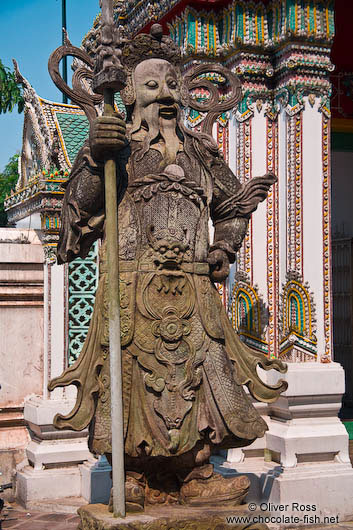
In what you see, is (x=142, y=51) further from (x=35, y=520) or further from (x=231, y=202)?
(x=35, y=520)

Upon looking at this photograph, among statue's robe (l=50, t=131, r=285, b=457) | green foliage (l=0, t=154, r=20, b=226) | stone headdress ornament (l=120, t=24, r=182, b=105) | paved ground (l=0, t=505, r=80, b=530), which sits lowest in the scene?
paved ground (l=0, t=505, r=80, b=530)

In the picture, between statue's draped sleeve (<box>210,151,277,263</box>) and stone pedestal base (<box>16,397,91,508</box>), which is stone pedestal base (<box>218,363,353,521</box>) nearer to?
stone pedestal base (<box>16,397,91,508</box>)

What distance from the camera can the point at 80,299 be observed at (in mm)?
7102

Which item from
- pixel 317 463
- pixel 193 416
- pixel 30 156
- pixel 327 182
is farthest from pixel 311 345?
pixel 30 156

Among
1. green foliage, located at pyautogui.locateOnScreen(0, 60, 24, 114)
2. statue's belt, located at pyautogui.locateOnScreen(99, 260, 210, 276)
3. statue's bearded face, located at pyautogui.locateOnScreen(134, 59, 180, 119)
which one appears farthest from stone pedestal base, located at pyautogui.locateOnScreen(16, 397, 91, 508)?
green foliage, located at pyautogui.locateOnScreen(0, 60, 24, 114)

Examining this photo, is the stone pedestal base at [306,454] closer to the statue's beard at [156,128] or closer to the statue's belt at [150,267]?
the statue's belt at [150,267]

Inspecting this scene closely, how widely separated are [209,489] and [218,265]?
1.30 metres

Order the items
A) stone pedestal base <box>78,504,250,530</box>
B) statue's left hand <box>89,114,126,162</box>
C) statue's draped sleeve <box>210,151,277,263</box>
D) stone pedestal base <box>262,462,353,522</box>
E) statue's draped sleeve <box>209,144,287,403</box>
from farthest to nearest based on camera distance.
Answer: stone pedestal base <box>262,462,353,522</box>
statue's draped sleeve <box>210,151,277,263</box>
statue's draped sleeve <box>209,144,287,403</box>
statue's left hand <box>89,114,126,162</box>
stone pedestal base <box>78,504,250,530</box>

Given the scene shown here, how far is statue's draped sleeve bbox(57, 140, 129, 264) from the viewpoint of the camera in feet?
15.0

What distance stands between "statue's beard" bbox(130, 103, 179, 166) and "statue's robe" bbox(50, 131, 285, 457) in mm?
40

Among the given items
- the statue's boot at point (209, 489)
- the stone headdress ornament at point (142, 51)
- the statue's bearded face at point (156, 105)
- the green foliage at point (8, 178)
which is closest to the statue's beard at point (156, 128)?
the statue's bearded face at point (156, 105)

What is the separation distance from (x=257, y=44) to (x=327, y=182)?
4.39 ft

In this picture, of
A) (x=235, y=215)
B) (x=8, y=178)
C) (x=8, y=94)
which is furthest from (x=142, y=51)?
(x=8, y=178)

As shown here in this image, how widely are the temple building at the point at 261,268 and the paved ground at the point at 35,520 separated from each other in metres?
0.25
